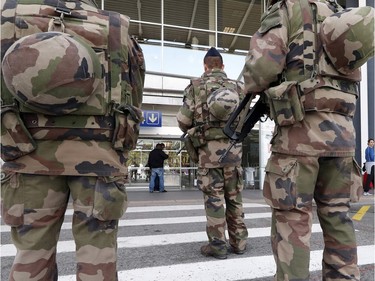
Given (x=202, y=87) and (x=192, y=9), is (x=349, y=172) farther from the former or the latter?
(x=192, y=9)

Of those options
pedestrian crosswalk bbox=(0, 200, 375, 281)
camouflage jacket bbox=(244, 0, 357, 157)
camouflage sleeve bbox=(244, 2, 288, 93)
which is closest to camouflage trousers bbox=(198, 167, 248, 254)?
pedestrian crosswalk bbox=(0, 200, 375, 281)

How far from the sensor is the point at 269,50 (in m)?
1.69

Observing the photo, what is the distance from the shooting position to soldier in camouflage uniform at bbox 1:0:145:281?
4.49ft

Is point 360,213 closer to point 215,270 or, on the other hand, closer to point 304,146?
point 215,270

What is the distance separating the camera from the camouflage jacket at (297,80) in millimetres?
1671

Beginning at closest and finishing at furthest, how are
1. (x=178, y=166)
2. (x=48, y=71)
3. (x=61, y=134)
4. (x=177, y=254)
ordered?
(x=48, y=71) → (x=61, y=134) → (x=177, y=254) → (x=178, y=166)

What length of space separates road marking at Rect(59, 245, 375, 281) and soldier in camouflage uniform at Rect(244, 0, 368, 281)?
913 millimetres

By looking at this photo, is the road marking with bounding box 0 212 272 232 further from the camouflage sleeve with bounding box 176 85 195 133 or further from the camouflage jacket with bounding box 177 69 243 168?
the camouflage sleeve with bounding box 176 85 195 133

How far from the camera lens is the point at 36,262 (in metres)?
1.44

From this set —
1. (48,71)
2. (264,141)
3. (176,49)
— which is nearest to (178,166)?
(264,141)

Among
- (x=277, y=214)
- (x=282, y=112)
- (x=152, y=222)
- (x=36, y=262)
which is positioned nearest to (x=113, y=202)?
(x=36, y=262)

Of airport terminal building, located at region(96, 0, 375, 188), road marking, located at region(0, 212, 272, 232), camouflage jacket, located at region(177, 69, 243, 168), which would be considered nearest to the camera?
camouflage jacket, located at region(177, 69, 243, 168)

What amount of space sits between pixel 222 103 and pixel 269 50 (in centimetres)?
120

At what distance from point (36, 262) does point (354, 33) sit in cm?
199
